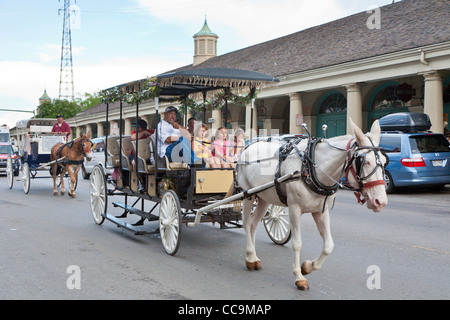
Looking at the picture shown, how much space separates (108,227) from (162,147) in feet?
7.78

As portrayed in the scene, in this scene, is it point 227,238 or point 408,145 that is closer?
point 227,238

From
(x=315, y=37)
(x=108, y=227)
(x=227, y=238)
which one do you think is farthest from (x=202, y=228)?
(x=315, y=37)

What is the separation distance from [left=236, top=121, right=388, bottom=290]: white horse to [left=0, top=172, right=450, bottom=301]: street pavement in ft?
1.34

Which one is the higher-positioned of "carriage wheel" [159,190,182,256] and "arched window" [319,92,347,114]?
"arched window" [319,92,347,114]

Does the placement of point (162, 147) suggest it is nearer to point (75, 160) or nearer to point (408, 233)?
point (408, 233)

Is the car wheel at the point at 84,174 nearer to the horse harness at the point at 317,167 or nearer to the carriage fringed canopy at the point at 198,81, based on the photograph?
the carriage fringed canopy at the point at 198,81

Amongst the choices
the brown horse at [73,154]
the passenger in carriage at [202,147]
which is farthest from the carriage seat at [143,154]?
the brown horse at [73,154]

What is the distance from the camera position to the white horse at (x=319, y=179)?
4742mm

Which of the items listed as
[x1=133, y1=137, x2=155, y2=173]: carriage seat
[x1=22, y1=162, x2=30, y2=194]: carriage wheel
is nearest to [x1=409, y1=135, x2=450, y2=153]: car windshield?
[x1=133, y1=137, x2=155, y2=173]: carriage seat

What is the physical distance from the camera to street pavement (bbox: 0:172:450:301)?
16.9 feet

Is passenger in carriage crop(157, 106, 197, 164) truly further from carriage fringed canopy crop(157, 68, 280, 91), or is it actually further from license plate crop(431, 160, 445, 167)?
license plate crop(431, 160, 445, 167)

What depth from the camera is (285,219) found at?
750cm

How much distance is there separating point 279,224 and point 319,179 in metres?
2.48
